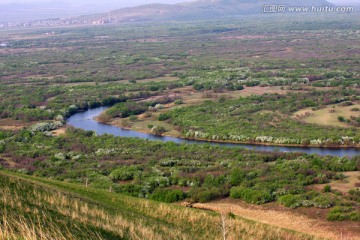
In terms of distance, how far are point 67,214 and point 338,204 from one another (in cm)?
1292

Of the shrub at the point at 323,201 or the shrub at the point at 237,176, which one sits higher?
the shrub at the point at 323,201

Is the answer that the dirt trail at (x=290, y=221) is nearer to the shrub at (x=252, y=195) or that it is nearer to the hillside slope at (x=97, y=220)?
the shrub at (x=252, y=195)

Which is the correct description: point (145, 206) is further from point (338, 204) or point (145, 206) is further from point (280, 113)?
point (280, 113)

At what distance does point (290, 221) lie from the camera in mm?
19500

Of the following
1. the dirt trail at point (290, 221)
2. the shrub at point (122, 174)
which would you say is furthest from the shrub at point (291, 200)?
the shrub at point (122, 174)

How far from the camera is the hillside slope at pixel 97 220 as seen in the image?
351 inches

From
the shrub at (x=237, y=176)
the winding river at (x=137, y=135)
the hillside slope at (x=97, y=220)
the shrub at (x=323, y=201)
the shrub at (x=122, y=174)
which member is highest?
the hillside slope at (x=97, y=220)

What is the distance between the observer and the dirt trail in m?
17.7

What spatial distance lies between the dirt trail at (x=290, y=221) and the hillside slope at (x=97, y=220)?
273 centimetres

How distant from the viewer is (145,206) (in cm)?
1645

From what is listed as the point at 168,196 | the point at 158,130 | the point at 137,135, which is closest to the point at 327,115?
the point at 158,130

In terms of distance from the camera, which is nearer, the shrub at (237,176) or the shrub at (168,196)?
the shrub at (168,196)

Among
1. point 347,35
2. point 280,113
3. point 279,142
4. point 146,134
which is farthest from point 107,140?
point 347,35

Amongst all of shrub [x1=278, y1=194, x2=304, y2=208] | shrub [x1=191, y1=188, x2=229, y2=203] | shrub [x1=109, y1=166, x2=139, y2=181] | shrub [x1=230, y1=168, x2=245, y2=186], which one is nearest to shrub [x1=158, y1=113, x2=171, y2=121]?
shrub [x1=109, y1=166, x2=139, y2=181]
